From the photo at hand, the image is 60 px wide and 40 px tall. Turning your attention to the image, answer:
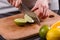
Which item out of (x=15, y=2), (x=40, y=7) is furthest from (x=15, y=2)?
(x=40, y=7)

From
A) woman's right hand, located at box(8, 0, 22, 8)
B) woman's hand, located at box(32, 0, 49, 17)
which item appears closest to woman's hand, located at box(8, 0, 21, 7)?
woman's right hand, located at box(8, 0, 22, 8)

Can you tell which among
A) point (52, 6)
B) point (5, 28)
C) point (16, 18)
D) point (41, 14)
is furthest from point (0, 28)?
point (52, 6)

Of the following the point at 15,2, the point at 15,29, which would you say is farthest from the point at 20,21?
the point at 15,2

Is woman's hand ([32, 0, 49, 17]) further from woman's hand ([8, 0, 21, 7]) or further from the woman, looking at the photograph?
→ woman's hand ([8, 0, 21, 7])

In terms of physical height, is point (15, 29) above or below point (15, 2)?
below

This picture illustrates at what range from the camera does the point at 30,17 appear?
1.04m

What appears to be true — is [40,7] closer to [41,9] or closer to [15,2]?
[41,9]

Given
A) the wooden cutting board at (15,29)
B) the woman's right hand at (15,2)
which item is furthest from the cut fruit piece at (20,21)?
the woman's right hand at (15,2)

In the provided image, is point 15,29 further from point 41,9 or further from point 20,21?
point 41,9

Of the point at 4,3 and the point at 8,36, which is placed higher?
the point at 4,3

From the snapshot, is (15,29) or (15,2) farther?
(15,2)

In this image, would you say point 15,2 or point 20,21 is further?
point 15,2

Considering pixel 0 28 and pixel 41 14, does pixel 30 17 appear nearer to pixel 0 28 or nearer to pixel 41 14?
pixel 41 14

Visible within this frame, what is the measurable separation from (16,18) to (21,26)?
101 mm
